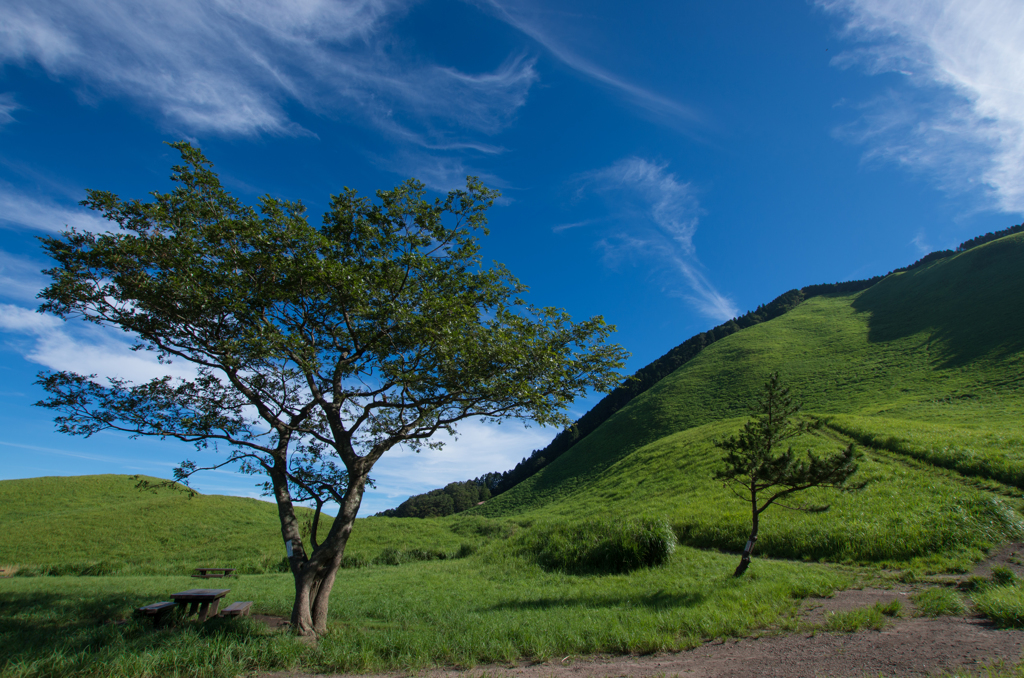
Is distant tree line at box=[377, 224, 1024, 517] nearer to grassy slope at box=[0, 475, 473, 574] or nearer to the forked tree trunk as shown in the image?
grassy slope at box=[0, 475, 473, 574]

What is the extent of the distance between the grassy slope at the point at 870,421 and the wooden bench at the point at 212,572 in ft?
92.7

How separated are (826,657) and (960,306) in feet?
321

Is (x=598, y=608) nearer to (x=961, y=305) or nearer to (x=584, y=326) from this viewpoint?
(x=584, y=326)

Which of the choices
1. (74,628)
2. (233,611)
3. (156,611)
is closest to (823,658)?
(233,611)

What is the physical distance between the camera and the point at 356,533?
42.2 meters

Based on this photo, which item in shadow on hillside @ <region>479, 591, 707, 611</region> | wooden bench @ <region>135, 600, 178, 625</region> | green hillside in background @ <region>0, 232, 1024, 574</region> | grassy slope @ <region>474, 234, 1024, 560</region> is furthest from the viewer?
green hillside in background @ <region>0, 232, 1024, 574</region>

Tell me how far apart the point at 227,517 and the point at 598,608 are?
49229 mm

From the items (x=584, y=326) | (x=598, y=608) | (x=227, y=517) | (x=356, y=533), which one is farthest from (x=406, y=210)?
(x=227, y=517)

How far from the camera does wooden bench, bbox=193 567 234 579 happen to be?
23.8 meters

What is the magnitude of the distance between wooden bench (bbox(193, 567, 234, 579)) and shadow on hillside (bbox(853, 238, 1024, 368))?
79043mm

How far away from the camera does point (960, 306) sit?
7325cm

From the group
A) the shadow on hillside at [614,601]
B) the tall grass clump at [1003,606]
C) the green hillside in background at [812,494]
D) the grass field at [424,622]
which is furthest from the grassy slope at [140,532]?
the tall grass clump at [1003,606]

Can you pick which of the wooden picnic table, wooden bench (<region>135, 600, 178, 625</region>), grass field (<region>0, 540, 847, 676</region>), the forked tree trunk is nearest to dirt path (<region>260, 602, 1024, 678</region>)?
grass field (<region>0, 540, 847, 676</region>)

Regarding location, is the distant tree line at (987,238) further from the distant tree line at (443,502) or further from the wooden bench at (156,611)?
the wooden bench at (156,611)
